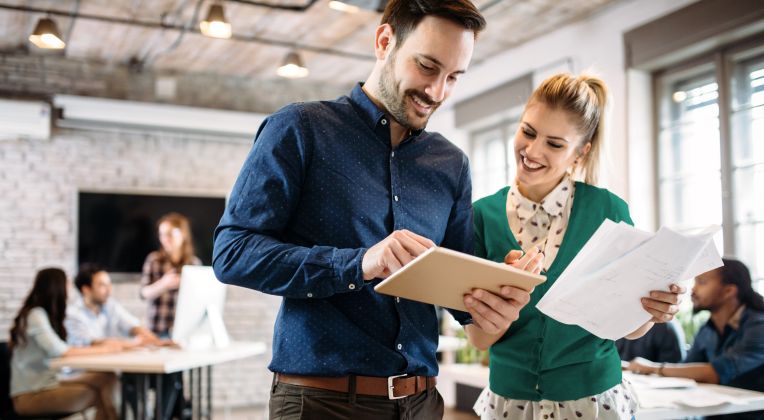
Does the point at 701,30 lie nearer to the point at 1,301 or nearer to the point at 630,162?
the point at 630,162

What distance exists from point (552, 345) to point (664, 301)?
0.27 metres

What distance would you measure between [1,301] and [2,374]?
2299 mm

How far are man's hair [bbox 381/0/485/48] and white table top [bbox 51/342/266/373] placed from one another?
2.83 metres

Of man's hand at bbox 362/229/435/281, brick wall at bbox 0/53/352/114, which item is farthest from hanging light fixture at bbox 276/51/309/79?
man's hand at bbox 362/229/435/281

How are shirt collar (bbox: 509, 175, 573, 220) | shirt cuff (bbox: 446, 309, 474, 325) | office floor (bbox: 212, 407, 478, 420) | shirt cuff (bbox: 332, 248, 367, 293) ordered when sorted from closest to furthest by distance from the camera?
1. shirt cuff (bbox: 332, 248, 367, 293)
2. shirt cuff (bbox: 446, 309, 474, 325)
3. shirt collar (bbox: 509, 175, 573, 220)
4. office floor (bbox: 212, 407, 478, 420)

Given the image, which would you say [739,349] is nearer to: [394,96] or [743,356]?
[743,356]

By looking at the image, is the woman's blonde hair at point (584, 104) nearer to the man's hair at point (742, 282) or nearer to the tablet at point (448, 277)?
the tablet at point (448, 277)

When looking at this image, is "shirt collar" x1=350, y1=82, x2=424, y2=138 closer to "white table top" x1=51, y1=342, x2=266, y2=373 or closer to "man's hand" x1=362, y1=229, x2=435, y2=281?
"man's hand" x1=362, y1=229, x2=435, y2=281

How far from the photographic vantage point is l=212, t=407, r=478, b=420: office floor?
6475 mm

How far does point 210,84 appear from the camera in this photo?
7480 millimetres

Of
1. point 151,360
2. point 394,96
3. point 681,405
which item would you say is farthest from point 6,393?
point 394,96

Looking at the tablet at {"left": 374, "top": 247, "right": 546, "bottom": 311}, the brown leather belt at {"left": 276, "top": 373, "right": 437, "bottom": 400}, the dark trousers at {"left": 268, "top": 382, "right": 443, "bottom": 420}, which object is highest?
the tablet at {"left": 374, "top": 247, "right": 546, "bottom": 311}

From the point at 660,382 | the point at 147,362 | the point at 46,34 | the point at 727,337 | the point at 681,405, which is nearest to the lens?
the point at 681,405

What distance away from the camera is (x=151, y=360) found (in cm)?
399
